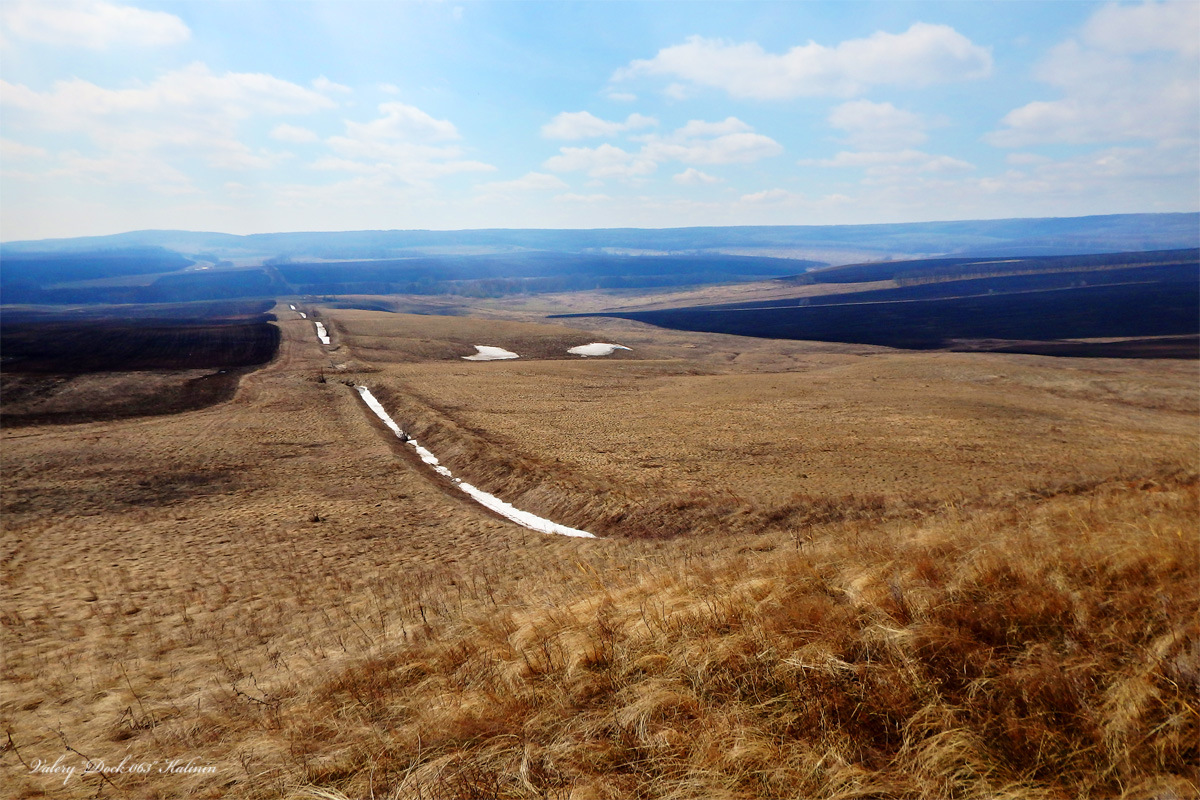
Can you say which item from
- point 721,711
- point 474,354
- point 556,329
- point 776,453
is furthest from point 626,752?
point 556,329

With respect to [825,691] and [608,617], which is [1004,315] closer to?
[608,617]

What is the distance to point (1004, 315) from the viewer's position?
278 ft

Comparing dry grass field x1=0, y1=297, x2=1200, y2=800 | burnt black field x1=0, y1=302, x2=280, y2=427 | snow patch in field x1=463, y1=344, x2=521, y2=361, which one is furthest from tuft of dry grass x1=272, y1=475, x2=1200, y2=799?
snow patch in field x1=463, y1=344, x2=521, y2=361

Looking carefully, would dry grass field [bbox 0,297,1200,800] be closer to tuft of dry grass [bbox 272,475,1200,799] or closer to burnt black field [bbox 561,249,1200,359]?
tuft of dry grass [bbox 272,475,1200,799]

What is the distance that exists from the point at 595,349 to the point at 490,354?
1065 cm

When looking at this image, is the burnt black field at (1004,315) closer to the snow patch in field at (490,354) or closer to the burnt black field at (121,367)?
the snow patch in field at (490,354)

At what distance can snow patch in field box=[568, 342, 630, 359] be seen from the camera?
56891 mm

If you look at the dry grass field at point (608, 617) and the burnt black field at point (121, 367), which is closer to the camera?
the dry grass field at point (608, 617)

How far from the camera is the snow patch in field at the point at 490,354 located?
50584 millimetres

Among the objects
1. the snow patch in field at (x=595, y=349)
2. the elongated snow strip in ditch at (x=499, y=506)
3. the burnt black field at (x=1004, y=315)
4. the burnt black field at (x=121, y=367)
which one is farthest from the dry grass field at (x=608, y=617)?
the burnt black field at (x=1004, y=315)

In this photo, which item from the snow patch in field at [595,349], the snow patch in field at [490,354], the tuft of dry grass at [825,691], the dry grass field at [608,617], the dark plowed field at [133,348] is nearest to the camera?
the tuft of dry grass at [825,691]

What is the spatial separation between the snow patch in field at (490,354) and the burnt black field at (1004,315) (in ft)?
120

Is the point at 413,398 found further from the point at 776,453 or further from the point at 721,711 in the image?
the point at 721,711

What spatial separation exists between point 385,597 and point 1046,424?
24323 millimetres
